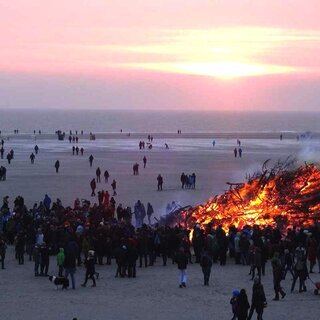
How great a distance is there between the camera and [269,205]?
2588 centimetres

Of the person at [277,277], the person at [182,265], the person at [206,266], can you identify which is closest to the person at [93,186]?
the person at [182,265]

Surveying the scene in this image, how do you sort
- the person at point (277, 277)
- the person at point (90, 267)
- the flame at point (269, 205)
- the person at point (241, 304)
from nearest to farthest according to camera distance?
the person at point (241, 304)
the person at point (277, 277)
the person at point (90, 267)
the flame at point (269, 205)

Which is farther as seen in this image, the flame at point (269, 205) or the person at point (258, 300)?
the flame at point (269, 205)

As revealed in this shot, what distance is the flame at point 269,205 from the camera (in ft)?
83.6

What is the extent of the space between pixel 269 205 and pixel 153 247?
529 centimetres

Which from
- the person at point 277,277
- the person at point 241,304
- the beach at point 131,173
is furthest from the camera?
the beach at point 131,173

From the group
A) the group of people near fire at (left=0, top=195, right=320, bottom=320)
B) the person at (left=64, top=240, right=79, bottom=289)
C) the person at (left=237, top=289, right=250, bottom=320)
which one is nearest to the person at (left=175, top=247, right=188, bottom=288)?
the group of people near fire at (left=0, top=195, right=320, bottom=320)

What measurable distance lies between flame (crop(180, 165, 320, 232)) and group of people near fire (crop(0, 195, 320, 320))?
33.2 inches

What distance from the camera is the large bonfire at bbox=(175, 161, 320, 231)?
25.5 metres

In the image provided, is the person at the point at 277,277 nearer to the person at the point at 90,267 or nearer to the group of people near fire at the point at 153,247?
the group of people near fire at the point at 153,247

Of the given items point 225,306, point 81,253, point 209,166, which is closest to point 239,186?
point 81,253

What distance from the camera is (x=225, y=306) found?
17578mm

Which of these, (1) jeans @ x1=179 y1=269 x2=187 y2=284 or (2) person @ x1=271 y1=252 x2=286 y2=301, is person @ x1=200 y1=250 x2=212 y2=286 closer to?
(1) jeans @ x1=179 y1=269 x2=187 y2=284

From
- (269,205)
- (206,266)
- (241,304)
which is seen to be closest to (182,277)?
(206,266)
